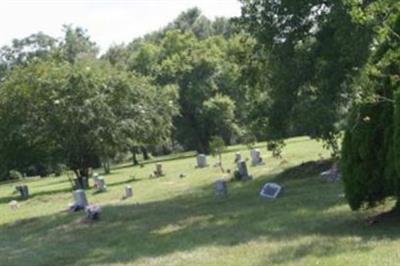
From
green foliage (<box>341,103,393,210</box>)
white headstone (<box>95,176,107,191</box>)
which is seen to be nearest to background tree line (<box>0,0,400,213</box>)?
green foliage (<box>341,103,393,210</box>)

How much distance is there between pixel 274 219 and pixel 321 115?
6.99 metres

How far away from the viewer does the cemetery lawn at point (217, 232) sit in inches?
416

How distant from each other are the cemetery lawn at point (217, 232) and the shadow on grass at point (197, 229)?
2cm

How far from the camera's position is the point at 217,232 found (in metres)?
13.8

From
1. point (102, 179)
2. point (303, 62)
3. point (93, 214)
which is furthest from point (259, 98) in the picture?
point (102, 179)

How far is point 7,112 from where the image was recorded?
112ft

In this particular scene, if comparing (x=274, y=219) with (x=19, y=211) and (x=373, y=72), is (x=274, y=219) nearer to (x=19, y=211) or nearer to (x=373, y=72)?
(x=373, y=72)

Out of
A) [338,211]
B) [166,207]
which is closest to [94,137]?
[166,207]

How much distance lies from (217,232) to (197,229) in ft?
3.16

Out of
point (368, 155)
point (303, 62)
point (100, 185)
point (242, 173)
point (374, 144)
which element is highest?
point (303, 62)

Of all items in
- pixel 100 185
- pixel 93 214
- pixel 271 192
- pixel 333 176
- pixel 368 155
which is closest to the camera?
pixel 368 155

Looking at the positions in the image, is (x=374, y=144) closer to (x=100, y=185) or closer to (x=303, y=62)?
(x=303, y=62)

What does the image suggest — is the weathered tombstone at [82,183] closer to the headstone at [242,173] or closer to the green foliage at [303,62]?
the headstone at [242,173]

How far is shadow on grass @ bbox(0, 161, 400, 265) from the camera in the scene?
1181 cm
